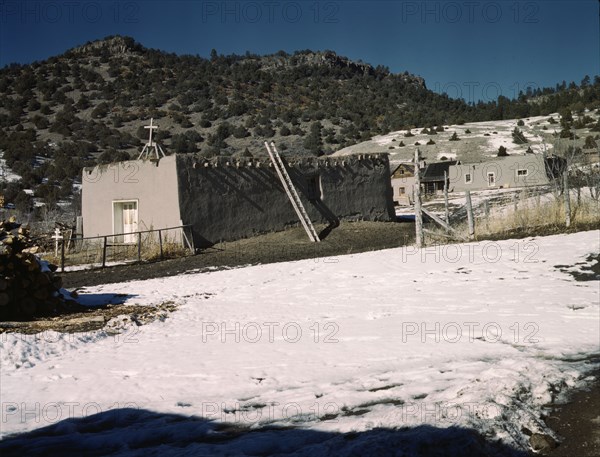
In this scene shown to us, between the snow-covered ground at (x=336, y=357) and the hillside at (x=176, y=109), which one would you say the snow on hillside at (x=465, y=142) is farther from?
the snow-covered ground at (x=336, y=357)

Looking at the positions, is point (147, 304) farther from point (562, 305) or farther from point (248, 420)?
point (562, 305)

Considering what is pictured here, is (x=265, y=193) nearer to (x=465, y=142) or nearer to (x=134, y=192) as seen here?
(x=134, y=192)

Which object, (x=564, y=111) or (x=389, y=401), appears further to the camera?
(x=564, y=111)

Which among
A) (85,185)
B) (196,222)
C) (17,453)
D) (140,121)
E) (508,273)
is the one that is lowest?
(17,453)

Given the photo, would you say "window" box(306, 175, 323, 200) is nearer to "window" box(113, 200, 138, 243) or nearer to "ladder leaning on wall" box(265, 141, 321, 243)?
"ladder leaning on wall" box(265, 141, 321, 243)

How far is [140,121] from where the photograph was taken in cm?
4616

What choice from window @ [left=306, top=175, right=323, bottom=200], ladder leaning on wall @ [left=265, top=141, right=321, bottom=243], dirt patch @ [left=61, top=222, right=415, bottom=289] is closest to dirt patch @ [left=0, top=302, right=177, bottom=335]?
dirt patch @ [left=61, top=222, right=415, bottom=289]

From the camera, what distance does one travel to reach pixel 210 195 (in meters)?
16.9

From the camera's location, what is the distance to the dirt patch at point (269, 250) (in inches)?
519

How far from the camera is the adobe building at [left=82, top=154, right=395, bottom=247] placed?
16.5m

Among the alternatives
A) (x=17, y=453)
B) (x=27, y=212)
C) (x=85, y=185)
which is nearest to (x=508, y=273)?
(x=17, y=453)

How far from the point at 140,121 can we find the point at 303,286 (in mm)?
40493

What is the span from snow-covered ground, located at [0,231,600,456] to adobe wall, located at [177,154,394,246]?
6922mm

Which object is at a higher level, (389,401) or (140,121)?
(140,121)
